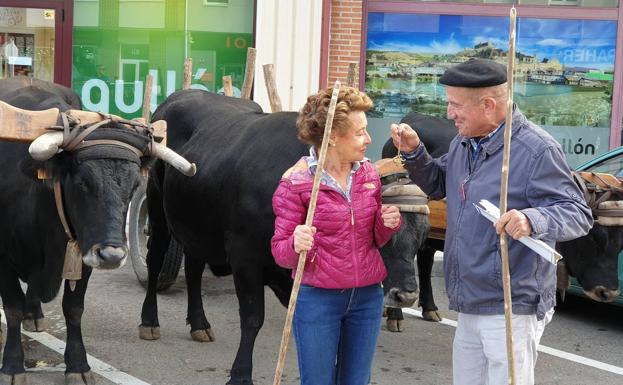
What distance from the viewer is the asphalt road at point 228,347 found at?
6.45m

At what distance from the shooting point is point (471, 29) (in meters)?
13.8

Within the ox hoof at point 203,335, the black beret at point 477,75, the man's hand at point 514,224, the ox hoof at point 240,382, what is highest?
the black beret at point 477,75

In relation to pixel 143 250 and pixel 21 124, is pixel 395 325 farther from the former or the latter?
pixel 21 124

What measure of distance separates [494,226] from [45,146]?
255cm

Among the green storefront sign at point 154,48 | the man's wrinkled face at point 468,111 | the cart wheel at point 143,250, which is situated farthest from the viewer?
the green storefront sign at point 154,48

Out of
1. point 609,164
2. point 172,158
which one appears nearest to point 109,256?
point 172,158

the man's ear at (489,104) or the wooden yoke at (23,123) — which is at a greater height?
the man's ear at (489,104)

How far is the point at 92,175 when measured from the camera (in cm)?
527

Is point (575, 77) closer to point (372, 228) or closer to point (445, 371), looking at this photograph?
point (445, 371)

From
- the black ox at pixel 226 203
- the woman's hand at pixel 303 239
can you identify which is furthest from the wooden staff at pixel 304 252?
the black ox at pixel 226 203

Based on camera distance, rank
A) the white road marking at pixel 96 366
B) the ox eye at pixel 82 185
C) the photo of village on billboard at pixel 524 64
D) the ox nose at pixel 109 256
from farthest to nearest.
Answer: the photo of village on billboard at pixel 524 64 < the white road marking at pixel 96 366 < the ox eye at pixel 82 185 < the ox nose at pixel 109 256

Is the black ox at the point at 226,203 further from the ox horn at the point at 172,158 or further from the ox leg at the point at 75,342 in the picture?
the ox leg at the point at 75,342

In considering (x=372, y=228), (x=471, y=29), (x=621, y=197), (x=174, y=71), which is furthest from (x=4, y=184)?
(x=471, y=29)

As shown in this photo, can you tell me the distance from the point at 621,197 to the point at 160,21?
9.03 meters
